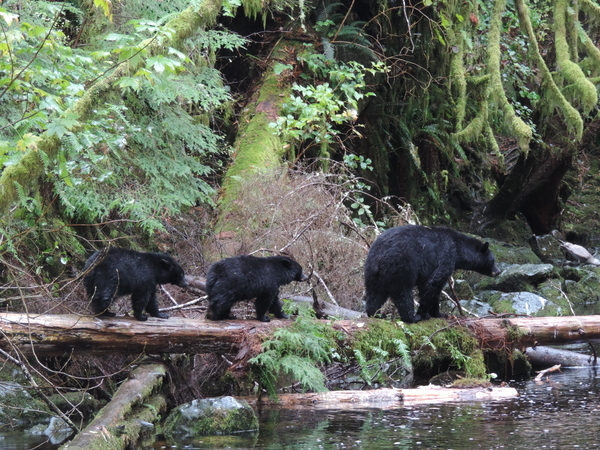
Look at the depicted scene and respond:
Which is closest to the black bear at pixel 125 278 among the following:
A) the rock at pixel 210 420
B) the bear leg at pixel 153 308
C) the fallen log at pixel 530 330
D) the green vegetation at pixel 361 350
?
the bear leg at pixel 153 308

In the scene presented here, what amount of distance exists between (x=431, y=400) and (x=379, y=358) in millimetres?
760

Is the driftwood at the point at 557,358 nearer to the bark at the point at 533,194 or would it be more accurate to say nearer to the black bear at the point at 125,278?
the black bear at the point at 125,278

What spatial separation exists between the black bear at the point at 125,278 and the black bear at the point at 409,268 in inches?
99.8

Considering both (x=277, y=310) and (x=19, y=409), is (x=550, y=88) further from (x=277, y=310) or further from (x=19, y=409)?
(x=19, y=409)

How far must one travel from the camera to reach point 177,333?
731cm

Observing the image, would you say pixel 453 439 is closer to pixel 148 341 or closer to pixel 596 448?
pixel 596 448

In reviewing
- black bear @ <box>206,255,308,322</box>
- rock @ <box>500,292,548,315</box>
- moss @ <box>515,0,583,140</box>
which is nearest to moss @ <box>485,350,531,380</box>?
black bear @ <box>206,255,308,322</box>

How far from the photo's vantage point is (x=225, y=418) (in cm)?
699

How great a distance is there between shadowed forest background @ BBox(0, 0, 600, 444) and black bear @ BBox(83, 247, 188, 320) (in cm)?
32

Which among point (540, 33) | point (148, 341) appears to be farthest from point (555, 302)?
point (148, 341)

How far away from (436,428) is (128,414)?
2.95 m

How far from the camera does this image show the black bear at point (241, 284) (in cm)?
779

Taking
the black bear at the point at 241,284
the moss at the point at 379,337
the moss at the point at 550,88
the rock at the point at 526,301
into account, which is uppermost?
the moss at the point at 550,88

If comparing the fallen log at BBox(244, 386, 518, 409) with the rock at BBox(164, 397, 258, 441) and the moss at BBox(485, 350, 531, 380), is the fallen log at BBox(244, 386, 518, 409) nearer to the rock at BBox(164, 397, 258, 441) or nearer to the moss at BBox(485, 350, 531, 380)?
the rock at BBox(164, 397, 258, 441)
